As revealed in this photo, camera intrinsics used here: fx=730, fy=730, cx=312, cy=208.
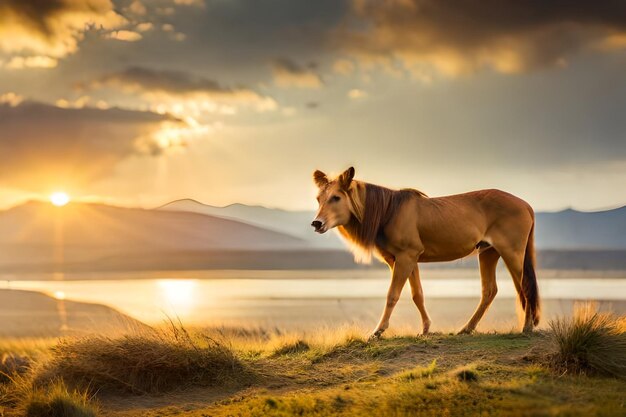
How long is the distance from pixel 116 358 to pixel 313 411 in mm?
3895

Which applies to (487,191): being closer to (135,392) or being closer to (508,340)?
(508,340)

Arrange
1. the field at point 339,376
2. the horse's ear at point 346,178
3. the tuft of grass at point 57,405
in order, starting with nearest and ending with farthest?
the field at point 339,376 < the tuft of grass at point 57,405 < the horse's ear at point 346,178

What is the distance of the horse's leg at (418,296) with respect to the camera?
13367 mm

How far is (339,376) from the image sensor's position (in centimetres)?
1060

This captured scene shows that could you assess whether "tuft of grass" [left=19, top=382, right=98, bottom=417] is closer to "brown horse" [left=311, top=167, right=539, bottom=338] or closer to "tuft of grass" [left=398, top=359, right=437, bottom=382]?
"tuft of grass" [left=398, top=359, right=437, bottom=382]

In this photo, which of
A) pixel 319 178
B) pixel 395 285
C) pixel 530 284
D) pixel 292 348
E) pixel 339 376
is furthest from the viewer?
pixel 292 348

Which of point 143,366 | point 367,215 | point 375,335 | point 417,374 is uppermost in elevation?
point 367,215

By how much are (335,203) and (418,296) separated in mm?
2453

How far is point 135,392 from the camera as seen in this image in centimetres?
1073

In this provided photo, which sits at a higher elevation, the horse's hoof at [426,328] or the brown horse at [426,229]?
the brown horse at [426,229]

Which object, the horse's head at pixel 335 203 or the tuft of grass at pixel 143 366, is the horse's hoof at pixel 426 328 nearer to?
the horse's head at pixel 335 203

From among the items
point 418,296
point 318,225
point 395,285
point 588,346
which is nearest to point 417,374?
point 588,346

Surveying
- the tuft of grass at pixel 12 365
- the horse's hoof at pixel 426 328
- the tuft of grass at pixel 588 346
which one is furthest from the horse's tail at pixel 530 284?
the tuft of grass at pixel 12 365

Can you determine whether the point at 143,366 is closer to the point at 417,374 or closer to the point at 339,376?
the point at 339,376
